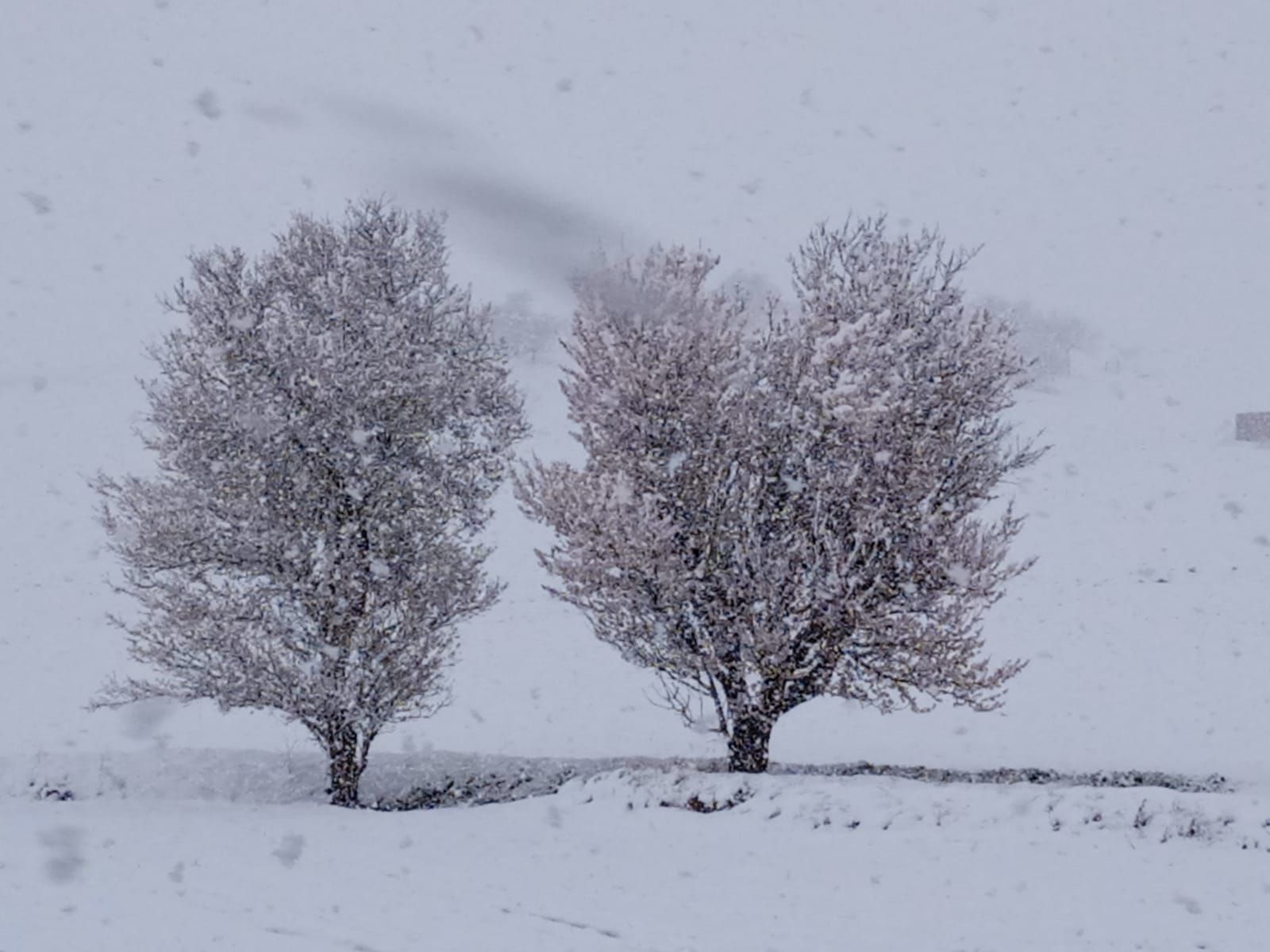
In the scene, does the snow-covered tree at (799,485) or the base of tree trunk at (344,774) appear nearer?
the snow-covered tree at (799,485)

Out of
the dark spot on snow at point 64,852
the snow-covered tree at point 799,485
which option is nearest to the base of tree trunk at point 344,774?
the dark spot on snow at point 64,852

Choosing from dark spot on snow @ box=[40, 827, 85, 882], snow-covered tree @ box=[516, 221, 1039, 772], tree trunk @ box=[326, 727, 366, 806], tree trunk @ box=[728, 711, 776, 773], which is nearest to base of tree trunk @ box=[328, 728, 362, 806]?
tree trunk @ box=[326, 727, 366, 806]

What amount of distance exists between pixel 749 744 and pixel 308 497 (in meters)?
7.86

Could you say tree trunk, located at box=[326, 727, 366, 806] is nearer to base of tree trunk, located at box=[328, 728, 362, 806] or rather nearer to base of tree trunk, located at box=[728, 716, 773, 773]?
→ base of tree trunk, located at box=[328, 728, 362, 806]

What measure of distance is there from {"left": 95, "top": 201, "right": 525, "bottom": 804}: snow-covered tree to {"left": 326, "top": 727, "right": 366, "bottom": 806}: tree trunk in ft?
0.12

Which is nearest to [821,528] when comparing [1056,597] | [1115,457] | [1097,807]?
[1097,807]

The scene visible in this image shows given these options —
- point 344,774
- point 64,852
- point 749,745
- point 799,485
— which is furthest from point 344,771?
point 799,485

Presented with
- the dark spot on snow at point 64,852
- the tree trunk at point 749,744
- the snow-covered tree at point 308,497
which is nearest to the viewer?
the dark spot on snow at point 64,852

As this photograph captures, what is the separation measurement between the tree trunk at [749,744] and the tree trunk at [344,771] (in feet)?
19.7

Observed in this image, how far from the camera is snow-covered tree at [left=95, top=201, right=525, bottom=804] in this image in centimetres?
1432

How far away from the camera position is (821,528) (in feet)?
46.2

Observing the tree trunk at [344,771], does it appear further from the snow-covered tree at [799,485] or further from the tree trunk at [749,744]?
the tree trunk at [749,744]

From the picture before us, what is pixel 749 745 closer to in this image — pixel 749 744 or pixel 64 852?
pixel 749 744

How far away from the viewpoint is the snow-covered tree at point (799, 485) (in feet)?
45.9
